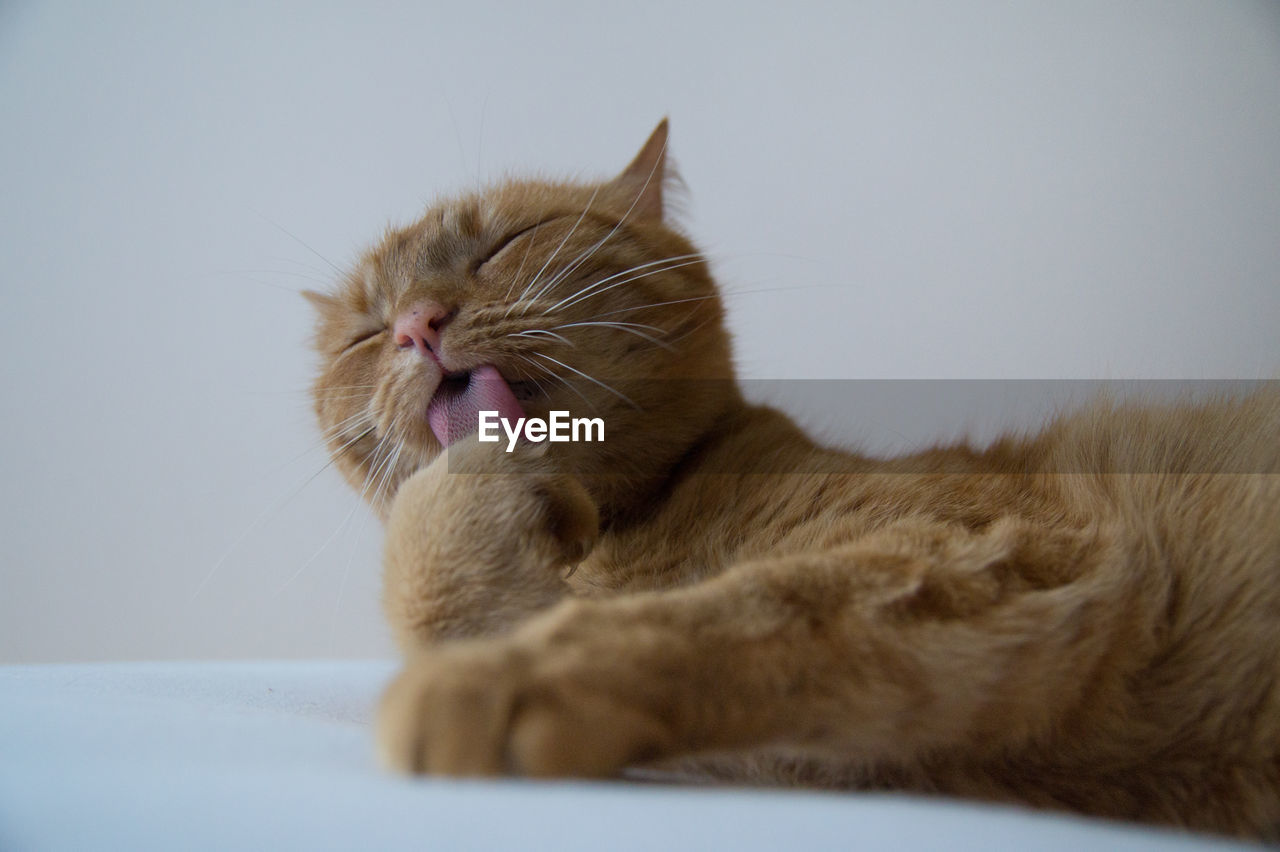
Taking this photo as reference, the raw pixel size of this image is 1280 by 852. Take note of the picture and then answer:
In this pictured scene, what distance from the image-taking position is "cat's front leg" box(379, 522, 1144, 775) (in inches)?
18.8

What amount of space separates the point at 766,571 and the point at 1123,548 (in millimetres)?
426

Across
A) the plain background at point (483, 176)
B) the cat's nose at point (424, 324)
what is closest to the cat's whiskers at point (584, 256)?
the cat's nose at point (424, 324)

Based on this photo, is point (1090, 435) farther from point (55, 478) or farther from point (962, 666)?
point (55, 478)

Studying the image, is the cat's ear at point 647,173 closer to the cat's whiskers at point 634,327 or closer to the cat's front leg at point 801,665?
the cat's whiskers at point 634,327

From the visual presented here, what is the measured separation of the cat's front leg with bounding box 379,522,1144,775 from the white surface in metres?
0.03

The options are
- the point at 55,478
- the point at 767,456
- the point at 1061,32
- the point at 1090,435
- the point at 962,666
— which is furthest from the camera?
the point at 1061,32

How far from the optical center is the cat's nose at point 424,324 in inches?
41.4

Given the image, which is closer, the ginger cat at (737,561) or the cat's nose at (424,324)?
the ginger cat at (737,561)

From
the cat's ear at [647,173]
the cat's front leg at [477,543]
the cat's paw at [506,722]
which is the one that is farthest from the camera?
the cat's ear at [647,173]

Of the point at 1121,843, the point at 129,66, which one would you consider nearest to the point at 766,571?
the point at 1121,843

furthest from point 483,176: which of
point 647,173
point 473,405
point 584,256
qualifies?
point 473,405

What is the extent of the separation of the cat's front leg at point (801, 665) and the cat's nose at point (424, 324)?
561 millimetres

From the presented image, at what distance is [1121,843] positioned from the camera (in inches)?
20.1

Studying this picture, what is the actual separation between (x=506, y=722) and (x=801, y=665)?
8.8 inches
